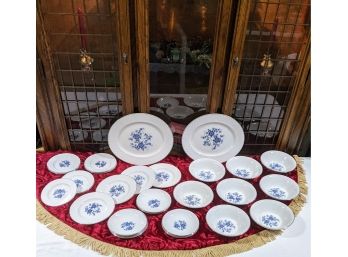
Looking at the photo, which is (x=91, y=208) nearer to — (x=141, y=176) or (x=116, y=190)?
(x=116, y=190)

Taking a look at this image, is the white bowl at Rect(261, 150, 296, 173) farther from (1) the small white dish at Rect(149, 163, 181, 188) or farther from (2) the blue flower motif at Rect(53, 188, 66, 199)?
(2) the blue flower motif at Rect(53, 188, 66, 199)

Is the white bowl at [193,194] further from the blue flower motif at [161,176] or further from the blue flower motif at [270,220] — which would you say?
the blue flower motif at [270,220]

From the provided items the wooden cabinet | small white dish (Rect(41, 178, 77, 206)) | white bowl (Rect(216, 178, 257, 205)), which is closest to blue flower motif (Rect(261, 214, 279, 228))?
white bowl (Rect(216, 178, 257, 205))

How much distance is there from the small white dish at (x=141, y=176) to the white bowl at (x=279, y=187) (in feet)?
1.98

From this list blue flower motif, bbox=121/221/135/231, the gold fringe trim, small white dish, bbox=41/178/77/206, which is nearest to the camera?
the gold fringe trim

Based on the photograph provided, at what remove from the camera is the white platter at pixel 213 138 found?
1876mm

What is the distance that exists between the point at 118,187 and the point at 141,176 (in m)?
0.14

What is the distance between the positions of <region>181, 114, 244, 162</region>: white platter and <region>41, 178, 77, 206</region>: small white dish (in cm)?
66

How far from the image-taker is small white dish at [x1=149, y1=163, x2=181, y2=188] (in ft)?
5.90

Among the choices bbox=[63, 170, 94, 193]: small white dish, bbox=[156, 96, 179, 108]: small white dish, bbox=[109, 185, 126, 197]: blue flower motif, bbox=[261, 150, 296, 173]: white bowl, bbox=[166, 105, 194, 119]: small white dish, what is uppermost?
bbox=[156, 96, 179, 108]: small white dish

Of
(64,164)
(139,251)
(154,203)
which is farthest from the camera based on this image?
(64,164)

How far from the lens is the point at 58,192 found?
1.73 metres

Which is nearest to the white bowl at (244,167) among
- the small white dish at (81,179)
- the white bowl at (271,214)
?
the white bowl at (271,214)

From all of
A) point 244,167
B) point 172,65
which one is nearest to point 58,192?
point 172,65
